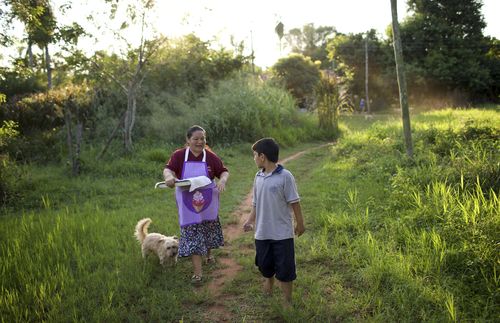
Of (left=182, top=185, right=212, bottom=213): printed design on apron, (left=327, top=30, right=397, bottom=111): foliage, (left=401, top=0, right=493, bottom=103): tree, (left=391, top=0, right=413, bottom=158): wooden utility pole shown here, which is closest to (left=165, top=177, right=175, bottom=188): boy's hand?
(left=182, top=185, right=212, bottom=213): printed design on apron

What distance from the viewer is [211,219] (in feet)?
14.7

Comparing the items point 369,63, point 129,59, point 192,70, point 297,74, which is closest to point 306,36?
point 369,63

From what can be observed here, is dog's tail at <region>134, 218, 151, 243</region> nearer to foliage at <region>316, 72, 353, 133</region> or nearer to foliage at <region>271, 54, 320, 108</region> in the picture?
foliage at <region>316, 72, 353, 133</region>

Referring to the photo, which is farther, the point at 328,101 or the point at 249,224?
the point at 328,101

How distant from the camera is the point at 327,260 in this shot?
4637mm

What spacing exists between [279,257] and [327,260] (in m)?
1.40

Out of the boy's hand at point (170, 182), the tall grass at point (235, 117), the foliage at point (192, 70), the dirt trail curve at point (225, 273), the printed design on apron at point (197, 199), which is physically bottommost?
the dirt trail curve at point (225, 273)

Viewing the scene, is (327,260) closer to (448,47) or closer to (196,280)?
(196,280)

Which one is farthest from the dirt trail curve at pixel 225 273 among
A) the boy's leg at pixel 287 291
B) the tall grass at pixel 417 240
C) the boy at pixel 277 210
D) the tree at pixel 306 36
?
the tree at pixel 306 36

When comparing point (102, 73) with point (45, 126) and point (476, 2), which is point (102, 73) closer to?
point (45, 126)

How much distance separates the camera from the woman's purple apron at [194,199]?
4.29 m

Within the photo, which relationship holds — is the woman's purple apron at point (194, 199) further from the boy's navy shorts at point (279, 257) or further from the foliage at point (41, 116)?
the foliage at point (41, 116)

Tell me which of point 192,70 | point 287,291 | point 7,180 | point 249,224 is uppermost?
point 192,70

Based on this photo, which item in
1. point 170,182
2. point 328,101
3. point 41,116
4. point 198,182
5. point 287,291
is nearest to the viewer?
point 287,291
